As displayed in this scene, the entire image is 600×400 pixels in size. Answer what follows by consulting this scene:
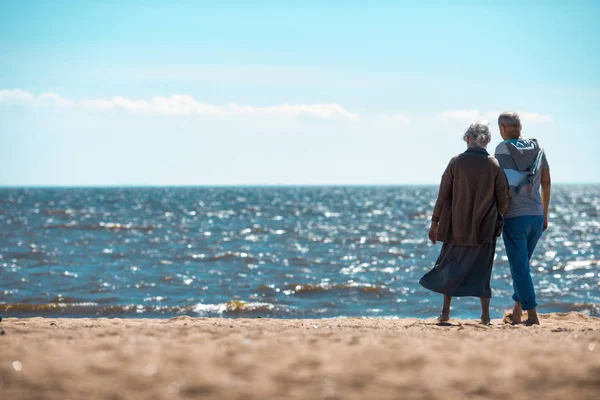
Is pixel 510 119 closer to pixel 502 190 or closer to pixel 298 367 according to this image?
pixel 502 190

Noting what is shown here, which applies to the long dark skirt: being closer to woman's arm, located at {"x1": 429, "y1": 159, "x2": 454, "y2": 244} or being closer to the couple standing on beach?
the couple standing on beach

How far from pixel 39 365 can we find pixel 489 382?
90.9 inches

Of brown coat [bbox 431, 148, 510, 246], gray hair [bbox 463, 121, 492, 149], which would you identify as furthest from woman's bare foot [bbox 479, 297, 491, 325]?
gray hair [bbox 463, 121, 492, 149]

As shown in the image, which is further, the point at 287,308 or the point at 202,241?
the point at 202,241

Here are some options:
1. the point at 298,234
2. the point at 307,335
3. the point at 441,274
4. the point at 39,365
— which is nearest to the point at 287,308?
the point at 441,274

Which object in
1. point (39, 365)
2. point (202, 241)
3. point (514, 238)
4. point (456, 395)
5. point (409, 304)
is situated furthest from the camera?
point (202, 241)

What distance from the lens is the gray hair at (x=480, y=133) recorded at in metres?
5.88

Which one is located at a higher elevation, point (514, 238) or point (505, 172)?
point (505, 172)

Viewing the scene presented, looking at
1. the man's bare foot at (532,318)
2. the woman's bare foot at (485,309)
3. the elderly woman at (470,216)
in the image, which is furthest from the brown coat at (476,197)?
the man's bare foot at (532,318)

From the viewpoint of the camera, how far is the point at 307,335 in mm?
4535

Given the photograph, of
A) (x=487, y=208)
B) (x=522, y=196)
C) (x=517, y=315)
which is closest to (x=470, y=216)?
(x=487, y=208)

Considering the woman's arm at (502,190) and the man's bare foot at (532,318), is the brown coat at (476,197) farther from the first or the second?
the man's bare foot at (532,318)

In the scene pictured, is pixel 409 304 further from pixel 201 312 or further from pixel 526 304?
pixel 526 304

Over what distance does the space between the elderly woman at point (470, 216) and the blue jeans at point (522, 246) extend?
0.15 meters
